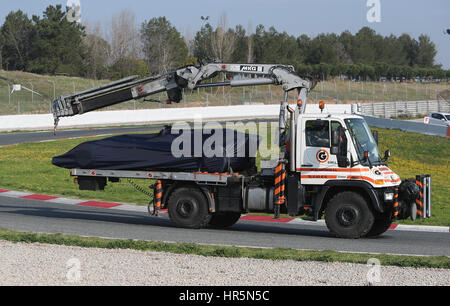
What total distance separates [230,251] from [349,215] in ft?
10.5

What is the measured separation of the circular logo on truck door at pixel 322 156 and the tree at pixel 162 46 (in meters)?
90.6

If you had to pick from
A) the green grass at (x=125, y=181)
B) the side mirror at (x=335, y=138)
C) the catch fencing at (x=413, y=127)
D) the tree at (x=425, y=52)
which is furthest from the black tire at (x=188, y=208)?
the tree at (x=425, y=52)

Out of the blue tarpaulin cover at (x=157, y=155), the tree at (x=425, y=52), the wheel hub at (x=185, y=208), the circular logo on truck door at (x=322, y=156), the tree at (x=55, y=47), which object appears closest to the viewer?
the circular logo on truck door at (x=322, y=156)

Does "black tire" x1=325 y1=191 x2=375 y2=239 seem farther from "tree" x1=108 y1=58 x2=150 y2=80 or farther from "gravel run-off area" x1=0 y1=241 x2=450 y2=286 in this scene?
"tree" x1=108 y1=58 x2=150 y2=80

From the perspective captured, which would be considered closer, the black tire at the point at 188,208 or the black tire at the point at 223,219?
the black tire at the point at 188,208

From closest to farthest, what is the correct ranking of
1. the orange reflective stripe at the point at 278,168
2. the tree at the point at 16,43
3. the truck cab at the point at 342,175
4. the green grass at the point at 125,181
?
1. the truck cab at the point at 342,175
2. the orange reflective stripe at the point at 278,168
3. the green grass at the point at 125,181
4. the tree at the point at 16,43

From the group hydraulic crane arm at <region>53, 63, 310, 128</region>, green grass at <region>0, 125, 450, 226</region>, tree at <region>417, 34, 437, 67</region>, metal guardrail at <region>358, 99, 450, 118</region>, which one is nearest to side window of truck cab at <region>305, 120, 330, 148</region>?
hydraulic crane arm at <region>53, 63, 310, 128</region>

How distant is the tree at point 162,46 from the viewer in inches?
4279

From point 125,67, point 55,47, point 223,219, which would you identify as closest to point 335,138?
point 223,219

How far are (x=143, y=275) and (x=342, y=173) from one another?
5.67 metres

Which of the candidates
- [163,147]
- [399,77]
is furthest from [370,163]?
[399,77]

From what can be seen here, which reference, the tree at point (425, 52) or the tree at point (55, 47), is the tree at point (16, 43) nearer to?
the tree at point (55, 47)

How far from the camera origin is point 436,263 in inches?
440

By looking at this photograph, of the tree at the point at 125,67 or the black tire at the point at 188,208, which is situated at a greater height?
the tree at the point at 125,67
